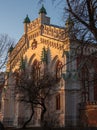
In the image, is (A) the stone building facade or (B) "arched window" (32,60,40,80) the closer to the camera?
(A) the stone building facade

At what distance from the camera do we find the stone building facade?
40.2 metres

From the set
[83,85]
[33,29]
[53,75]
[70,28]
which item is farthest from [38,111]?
[70,28]

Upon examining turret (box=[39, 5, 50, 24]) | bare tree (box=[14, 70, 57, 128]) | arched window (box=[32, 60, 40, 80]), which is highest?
turret (box=[39, 5, 50, 24])

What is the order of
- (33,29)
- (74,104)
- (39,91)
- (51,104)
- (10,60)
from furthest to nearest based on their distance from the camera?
(10,60)
(33,29)
(51,104)
(74,104)
(39,91)

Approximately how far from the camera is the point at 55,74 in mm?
44188

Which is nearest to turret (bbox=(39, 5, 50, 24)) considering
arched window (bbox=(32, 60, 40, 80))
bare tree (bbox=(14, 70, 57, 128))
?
arched window (bbox=(32, 60, 40, 80))

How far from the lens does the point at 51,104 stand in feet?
144

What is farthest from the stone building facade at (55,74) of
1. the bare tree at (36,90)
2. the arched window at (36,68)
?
the bare tree at (36,90)

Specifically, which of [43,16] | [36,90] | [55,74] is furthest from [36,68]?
[36,90]

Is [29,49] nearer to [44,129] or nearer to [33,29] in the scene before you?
[33,29]

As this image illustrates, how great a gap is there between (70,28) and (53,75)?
80.9 feet

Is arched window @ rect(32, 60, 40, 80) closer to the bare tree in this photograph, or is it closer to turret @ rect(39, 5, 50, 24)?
the bare tree

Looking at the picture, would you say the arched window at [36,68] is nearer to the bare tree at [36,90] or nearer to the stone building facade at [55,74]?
the stone building facade at [55,74]

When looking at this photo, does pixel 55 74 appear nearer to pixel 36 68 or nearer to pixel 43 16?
pixel 36 68
